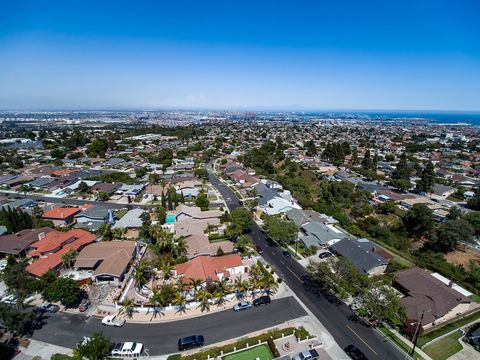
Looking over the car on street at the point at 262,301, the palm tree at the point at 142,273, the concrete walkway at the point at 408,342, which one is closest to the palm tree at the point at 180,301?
the palm tree at the point at 142,273

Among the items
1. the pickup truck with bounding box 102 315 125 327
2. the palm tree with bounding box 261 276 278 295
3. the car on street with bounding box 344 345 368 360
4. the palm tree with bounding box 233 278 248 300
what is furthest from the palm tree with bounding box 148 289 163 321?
the car on street with bounding box 344 345 368 360

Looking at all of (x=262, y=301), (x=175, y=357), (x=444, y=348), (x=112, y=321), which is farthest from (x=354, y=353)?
(x=112, y=321)

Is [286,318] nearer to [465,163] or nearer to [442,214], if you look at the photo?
[442,214]

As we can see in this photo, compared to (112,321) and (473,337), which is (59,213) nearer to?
(112,321)

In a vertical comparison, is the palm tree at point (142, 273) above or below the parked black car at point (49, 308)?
above

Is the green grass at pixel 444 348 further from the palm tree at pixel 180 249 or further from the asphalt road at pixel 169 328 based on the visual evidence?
the palm tree at pixel 180 249

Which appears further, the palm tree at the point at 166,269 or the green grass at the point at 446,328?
the palm tree at the point at 166,269

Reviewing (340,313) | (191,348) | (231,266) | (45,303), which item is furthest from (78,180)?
(340,313)

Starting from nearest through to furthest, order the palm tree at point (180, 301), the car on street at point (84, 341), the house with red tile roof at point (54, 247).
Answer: the car on street at point (84, 341), the palm tree at point (180, 301), the house with red tile roof at point (54, 247)
